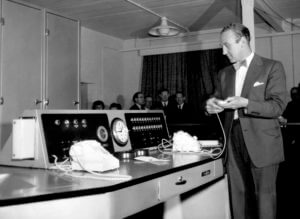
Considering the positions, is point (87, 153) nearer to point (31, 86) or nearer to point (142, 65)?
point (31, 86)

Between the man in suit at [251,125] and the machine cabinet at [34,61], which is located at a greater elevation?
the machine cabinet at [34,61]

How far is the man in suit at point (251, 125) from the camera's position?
171cm

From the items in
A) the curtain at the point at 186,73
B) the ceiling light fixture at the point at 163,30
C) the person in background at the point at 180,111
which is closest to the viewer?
the ceiling light fixture at the point at 163,30

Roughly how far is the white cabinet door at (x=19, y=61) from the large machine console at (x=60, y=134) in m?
2.56

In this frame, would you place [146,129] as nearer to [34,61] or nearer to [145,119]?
[145,119]

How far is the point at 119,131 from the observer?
1.80 meters

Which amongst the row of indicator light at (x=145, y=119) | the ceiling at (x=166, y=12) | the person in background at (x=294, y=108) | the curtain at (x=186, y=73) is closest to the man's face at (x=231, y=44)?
the row of indicator light at (x=145, y=119)

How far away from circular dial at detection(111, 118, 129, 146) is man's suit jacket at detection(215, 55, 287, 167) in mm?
581

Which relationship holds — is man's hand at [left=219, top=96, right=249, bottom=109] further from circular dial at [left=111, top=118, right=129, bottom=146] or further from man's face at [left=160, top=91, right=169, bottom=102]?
man's face at [left=160, top=91, right=169, bottom=102]

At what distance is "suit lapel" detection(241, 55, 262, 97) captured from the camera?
5.85 ft

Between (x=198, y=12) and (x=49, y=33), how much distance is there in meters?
2.56

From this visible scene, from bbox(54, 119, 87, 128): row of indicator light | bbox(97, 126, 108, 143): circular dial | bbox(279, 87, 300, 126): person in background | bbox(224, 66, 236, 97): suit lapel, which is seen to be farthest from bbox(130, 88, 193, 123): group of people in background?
bbox(54, 119, 87, 128): row of indicator light

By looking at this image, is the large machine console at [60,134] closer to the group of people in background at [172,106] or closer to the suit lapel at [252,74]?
the suit lapel at [252,74]

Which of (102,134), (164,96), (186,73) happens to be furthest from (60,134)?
(186,73)
